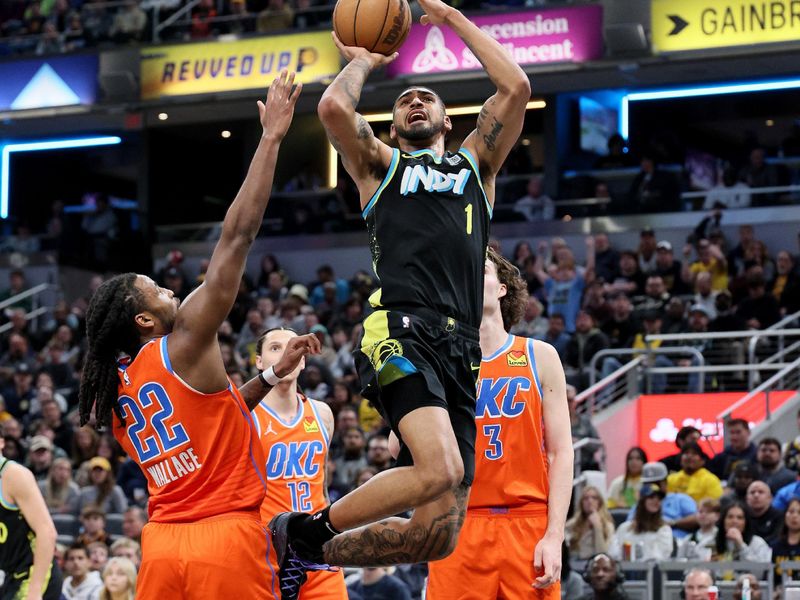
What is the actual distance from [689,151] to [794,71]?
11.0 feet

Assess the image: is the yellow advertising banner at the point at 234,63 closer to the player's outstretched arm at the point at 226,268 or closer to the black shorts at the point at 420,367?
the player's outstretched arm at the point at 226,268

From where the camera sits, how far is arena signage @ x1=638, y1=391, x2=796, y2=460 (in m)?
15.7

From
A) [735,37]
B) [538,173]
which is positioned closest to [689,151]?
[538,173]

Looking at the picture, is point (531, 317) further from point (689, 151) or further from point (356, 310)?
point (689, 151)

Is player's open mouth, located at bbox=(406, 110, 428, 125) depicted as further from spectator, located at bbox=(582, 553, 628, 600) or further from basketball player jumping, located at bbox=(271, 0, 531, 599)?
spectator, located at bbox=(582, 553, 628, 600)

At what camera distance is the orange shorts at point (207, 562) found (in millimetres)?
5516

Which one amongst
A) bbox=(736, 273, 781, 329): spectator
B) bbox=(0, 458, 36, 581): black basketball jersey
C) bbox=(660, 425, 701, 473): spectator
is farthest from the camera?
bbox=(736, 273, 781, 329): spectator

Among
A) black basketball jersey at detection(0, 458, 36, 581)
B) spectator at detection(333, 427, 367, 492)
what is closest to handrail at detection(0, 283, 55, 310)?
spectator at detection(333, 427, 367, 492)

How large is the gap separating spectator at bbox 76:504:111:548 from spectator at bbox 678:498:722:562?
622 centimetres

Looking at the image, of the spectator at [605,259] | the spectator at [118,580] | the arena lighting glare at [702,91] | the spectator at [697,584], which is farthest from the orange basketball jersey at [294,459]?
the arena lighting glare at [702,91]

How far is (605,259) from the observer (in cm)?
1911

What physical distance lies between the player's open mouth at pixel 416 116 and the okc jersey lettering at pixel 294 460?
265cm

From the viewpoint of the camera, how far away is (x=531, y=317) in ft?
57.0

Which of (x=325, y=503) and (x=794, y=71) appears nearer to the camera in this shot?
(x=325, y=503)
